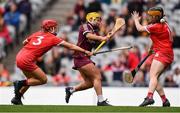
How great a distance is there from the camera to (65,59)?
2631 centimetres

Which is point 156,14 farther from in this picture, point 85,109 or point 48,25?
point 85,109

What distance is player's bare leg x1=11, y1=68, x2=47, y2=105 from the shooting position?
1966 centimetres

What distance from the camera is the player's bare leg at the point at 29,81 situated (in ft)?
64.5

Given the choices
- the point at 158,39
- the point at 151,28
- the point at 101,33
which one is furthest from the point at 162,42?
the point at 101,33

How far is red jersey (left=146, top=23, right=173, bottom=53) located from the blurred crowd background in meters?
4.07

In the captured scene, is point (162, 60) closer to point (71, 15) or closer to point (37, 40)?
point (37, 40)

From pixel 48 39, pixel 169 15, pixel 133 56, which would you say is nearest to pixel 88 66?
pixel 48 39

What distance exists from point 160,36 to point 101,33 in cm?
713

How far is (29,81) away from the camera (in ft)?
64.8

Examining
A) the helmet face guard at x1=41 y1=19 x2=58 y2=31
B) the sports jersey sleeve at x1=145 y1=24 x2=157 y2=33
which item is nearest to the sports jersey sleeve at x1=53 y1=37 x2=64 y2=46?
the helmet face guard at x1=41 y1=19 x2=58 y2=31

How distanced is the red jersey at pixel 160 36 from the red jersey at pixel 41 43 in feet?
5.94

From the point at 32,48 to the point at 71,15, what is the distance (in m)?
9.45

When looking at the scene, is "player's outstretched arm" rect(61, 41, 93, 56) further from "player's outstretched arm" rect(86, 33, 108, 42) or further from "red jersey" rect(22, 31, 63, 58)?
"player's outstretched arm" rect(86, 33, 108, 42)

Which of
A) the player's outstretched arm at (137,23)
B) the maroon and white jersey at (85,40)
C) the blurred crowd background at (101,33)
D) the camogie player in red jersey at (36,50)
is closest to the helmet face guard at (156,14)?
the player's outstretched arm at (137,23)
